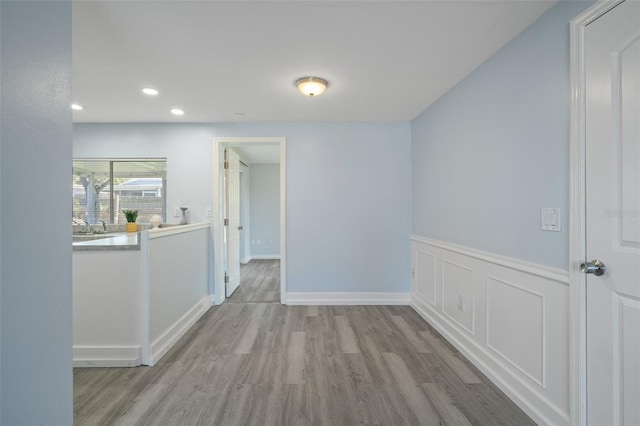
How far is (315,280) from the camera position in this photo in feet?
11.6

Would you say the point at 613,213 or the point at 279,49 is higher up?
the point at 279,49

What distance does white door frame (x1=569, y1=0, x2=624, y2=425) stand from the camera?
4.38 feet

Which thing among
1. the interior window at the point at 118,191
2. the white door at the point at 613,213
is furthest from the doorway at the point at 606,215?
the interior window at the point at 118,191

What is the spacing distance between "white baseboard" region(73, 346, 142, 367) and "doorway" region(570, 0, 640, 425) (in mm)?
2804

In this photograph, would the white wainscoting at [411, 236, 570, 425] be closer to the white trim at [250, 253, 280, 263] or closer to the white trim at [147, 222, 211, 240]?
the white trim at [147, 222, 211, 240]

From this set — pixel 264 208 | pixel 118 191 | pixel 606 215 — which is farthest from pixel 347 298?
pixel 264 208

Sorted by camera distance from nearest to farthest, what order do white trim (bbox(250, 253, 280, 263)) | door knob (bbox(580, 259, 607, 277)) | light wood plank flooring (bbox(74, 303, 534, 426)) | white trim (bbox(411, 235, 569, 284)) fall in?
door knob (bbox(580, 259, 607, 277)) → white trim (bbox(411, 235, 569, 284)) → light wood plank flooring (bbox(74, 303, 534, 426)) → white trim (bbox(250, 253, 280, 263))

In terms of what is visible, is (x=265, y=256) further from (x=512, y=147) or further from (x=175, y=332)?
(x=512, y=147)

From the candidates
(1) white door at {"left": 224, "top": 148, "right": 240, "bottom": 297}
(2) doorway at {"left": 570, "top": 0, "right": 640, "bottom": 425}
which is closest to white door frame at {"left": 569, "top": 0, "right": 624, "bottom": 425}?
(2) doorway at {"left": 570, "top": 0, "right": 640, "bottom": 425}

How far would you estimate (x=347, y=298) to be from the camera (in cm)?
352

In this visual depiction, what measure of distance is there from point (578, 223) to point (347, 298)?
2.57m

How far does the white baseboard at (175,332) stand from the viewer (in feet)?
7.24

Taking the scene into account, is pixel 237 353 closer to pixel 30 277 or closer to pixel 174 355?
pixel 174 355

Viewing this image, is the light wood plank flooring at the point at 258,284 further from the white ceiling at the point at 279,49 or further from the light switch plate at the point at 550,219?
the light switch plate at the point at 550,219
